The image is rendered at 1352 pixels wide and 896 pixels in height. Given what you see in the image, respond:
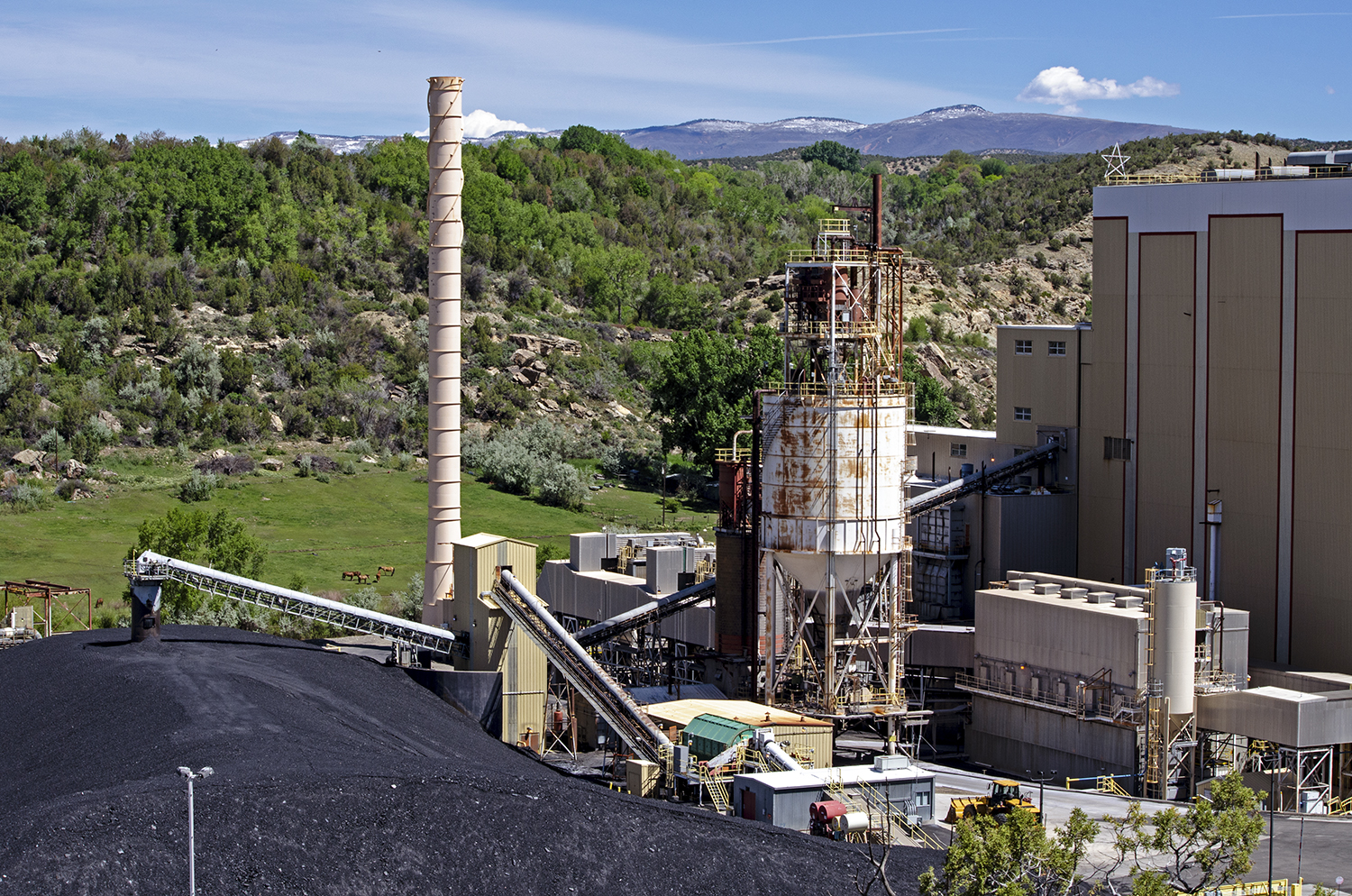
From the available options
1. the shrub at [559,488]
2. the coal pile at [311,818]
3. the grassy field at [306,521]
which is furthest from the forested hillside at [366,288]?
the coal pile at [311,818]

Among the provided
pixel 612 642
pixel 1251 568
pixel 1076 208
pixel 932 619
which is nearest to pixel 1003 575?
pixel 932 619

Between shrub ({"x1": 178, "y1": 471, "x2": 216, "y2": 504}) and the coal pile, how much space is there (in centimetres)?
4509

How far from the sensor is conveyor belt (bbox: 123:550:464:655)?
5103 centimetres

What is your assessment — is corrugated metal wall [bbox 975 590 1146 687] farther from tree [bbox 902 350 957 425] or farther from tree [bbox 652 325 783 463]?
tree [bbox 902 350 957 425]

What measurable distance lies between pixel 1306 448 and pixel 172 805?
1416 inches

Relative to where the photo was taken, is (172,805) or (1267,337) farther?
(1267,337)

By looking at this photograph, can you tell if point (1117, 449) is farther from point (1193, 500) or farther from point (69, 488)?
point (69, 488)

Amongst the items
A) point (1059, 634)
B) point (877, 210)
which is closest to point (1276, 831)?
point (1059, 634)

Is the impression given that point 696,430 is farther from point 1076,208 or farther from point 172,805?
point 172,805

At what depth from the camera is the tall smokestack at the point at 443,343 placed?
55969mm

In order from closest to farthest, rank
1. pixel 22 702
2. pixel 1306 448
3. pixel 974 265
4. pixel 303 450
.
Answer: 1. pixel 22 702
2. pixel 1306 448
3. pixel 303 450
4. pixel 974 265

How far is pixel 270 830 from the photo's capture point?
3009 centimetres

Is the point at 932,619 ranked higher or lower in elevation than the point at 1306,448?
lower

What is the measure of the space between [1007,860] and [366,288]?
100027 millimetres
